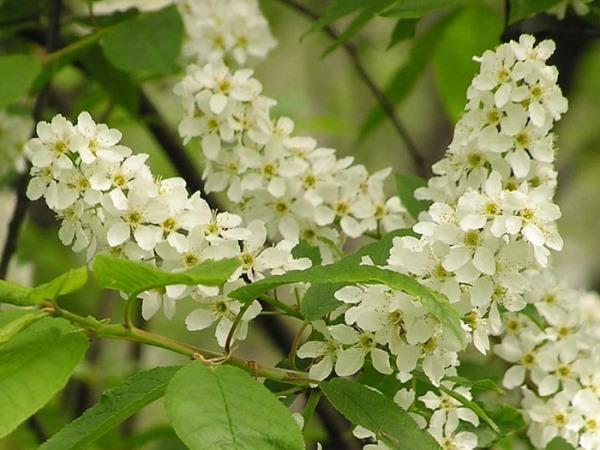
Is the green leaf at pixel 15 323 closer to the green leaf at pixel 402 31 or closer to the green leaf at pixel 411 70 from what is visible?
the green leaf at pixel 402 31

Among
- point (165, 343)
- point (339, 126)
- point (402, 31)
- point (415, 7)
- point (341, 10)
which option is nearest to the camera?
point (165, 343)

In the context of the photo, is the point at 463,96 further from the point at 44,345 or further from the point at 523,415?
the point at 44,345

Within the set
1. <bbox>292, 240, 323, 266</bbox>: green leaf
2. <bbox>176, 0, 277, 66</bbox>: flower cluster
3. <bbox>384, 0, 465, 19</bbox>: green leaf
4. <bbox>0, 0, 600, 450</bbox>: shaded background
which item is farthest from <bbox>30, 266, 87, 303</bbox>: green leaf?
<bbox>176, 0, 277, 66</bbox>: flower cluster

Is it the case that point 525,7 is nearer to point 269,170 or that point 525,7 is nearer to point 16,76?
point 269,170

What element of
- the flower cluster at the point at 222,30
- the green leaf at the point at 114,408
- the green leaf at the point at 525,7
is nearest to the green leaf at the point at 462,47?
the flower cluster at the point at 222,30

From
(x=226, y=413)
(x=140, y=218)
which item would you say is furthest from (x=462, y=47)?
(x=226, y=413)

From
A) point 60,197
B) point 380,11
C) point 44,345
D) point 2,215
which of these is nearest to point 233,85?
point 380,11
